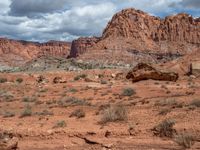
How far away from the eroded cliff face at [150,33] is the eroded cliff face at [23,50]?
192 ft

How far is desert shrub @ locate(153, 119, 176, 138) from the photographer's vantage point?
11.7 meters

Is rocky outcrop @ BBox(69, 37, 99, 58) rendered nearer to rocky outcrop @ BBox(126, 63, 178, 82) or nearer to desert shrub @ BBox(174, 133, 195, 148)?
rocky outcrop @ BBox(126, 63, 178, 82)

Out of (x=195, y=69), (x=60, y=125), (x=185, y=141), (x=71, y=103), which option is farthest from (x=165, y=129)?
(x=195, y=69)

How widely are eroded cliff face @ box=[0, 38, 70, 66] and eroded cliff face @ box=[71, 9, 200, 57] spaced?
2309 inches

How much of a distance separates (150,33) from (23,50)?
8385cm

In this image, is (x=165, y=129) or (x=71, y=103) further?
(x=71, y=103)

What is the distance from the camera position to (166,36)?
117 meters

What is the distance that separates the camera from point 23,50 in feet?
610

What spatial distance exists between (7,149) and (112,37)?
102 metres

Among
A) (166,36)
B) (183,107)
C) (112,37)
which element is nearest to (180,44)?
(166,36)

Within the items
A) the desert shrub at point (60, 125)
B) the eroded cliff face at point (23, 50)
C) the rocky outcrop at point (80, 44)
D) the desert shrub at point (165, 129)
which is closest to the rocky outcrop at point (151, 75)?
the desert shrub at point (60, 125)

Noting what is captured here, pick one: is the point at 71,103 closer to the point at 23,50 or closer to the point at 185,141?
the point at 185,141

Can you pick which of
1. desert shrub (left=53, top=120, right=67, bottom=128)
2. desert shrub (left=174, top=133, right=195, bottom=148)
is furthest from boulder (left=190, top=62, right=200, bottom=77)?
desert shrub (left=174, top=133, right=195, bottom=148)

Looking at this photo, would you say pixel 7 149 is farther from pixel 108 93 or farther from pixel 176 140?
pixel 108 93
